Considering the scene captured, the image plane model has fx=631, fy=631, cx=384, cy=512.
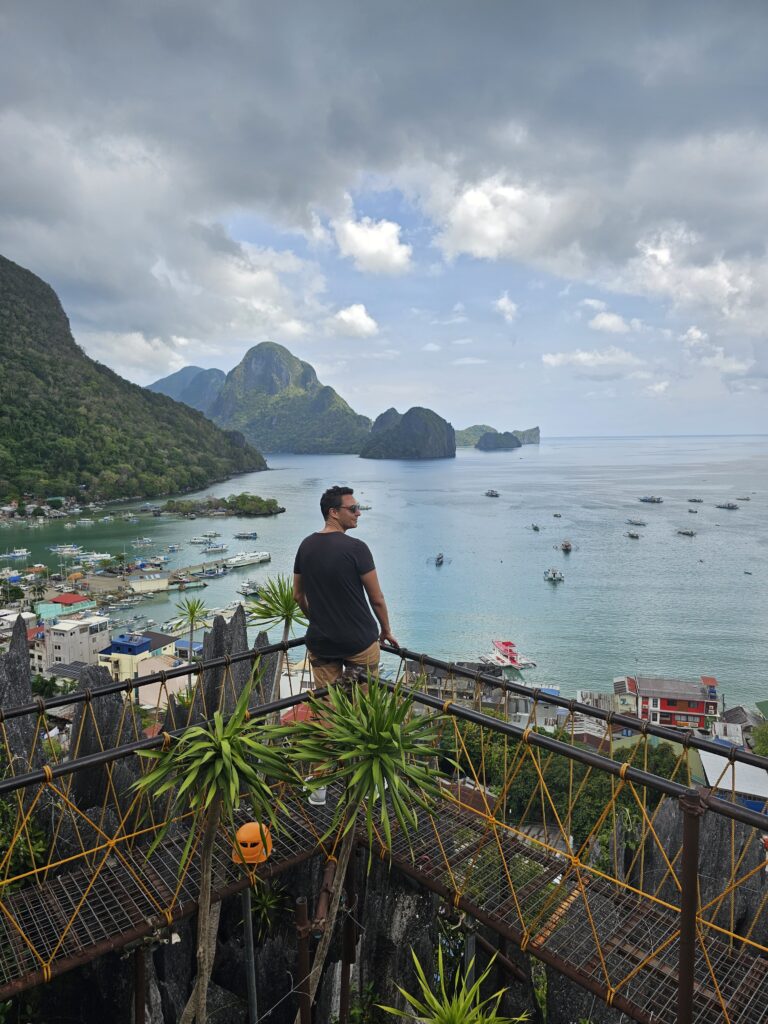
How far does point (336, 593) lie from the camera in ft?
8.05

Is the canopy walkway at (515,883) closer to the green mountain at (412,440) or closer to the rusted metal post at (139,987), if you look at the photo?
the rusted metal post at (139,987)

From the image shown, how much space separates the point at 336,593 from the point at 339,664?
0.34 metres

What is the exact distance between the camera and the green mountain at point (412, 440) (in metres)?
119

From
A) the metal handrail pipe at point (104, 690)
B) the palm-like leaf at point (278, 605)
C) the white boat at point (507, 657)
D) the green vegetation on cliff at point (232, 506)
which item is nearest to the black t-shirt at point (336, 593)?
the metal handrail pipe at point (104, 690)

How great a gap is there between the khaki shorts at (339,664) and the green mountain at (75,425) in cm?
5606

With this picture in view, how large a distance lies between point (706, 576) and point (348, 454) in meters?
106

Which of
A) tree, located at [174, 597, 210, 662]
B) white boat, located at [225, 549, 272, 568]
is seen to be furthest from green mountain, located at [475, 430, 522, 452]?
tree, located at [174, 597, 210, 662]

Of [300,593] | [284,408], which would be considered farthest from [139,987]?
[284,408]

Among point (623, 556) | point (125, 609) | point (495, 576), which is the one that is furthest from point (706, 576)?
point (125, 609)

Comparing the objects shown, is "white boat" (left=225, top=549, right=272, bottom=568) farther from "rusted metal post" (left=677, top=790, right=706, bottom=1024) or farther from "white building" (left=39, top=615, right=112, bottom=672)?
"rusted metal post" (left=677, top=790, right=706, bottom=1024)

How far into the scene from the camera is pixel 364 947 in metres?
2.54

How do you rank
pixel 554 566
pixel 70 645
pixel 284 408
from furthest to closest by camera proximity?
pixel 284 408 → pixel 554 566 → pixel 70 645

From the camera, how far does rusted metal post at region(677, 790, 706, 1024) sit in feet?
4.51

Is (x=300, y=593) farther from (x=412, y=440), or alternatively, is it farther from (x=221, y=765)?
(x=412, y=440)
